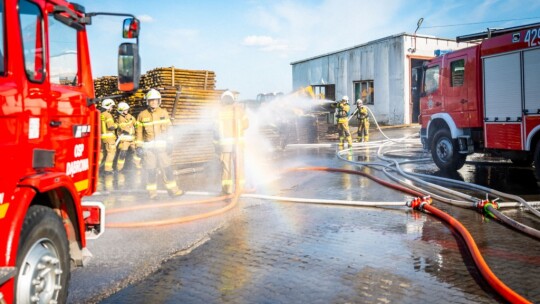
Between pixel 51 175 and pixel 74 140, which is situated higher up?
pixel 74 140

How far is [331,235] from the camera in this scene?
530cm

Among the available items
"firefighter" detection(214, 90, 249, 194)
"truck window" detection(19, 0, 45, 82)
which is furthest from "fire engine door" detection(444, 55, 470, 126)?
"truck window" detection(19, 0, 45, 82)

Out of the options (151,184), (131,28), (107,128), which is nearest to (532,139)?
(151,184)

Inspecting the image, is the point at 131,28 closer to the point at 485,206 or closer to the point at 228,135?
the point at 228,135

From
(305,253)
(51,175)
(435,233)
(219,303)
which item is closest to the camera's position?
(51,175)

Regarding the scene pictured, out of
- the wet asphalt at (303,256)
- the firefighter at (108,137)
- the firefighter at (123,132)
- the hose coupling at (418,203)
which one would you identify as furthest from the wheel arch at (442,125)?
the firefighter at (108,137)

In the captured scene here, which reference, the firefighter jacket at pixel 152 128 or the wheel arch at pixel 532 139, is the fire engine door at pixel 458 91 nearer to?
the wheel arch at pixel 532 139

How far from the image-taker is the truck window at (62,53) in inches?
124

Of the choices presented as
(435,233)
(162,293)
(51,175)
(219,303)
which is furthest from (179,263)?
(435,233)

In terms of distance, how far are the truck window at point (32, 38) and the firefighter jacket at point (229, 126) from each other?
15.9ft

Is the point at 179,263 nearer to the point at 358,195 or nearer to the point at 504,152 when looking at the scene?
the point at 358,195

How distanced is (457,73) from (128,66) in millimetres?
8327

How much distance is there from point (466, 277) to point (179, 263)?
2.53 m

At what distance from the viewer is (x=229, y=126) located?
7.78 metres
